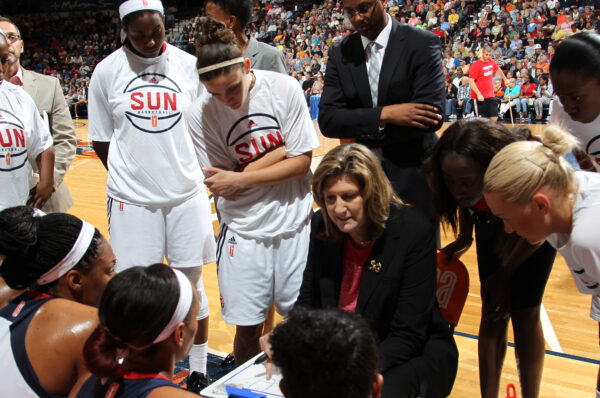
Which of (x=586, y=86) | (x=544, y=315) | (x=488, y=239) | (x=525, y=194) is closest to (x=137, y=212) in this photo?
(x=488, y=239)

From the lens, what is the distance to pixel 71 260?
196 cm

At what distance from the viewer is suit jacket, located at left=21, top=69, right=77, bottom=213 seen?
3500 millimetres

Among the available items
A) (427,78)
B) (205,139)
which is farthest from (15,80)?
(427,78)

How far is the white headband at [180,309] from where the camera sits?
1.61m

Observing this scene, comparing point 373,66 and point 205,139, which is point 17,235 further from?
point 373,66

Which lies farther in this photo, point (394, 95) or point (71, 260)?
point (394, 95)

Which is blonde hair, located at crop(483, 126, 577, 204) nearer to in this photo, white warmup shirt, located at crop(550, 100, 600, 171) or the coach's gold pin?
the coach's gold pin

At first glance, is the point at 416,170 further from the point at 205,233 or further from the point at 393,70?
the point at 205,233

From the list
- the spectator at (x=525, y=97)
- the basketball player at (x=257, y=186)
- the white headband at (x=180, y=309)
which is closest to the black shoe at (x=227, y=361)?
the basketball player at (x=257, y=186)

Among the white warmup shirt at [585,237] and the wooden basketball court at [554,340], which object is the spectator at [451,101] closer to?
the wooden basketball court at [554,340]

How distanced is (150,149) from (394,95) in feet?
4.25

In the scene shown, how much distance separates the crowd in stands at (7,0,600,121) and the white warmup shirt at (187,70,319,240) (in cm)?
713

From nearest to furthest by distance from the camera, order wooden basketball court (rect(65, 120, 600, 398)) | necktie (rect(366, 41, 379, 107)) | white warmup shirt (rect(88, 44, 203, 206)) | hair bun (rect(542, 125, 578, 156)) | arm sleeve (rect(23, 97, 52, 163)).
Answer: hair bun (rect(542, 125, 578, 156))
necktie (rect(366, 41, 379, 107))
white warmup shirt (rect(88, 44, 203, 206))
wooden basketball court (rect(65, 120, 600, 398))
arm sleeve (rect(23, 97, 52, 163))

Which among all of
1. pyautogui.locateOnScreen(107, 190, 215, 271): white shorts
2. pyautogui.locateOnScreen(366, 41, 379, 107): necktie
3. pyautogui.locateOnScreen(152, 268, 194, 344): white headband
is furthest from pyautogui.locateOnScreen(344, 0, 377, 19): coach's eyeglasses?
pyautogui.locateOnScreen(152, 268, 194, 344): white headband
